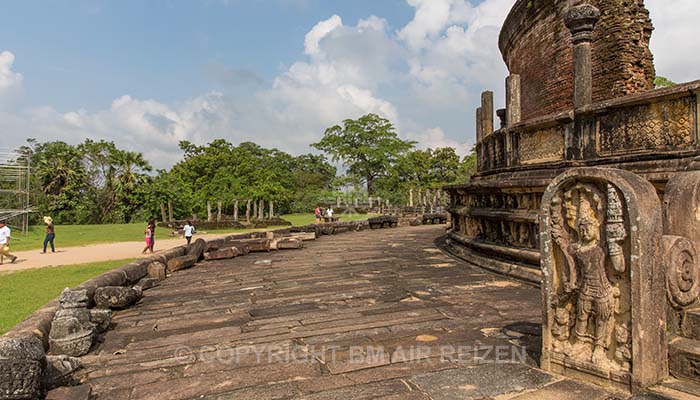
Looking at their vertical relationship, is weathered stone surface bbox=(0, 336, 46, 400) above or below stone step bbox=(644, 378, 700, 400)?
above

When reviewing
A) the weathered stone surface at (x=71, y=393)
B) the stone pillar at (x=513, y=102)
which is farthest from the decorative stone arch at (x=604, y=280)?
the stone pillar at (x=513, y=102)

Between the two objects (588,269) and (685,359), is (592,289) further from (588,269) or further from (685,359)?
(685,359)

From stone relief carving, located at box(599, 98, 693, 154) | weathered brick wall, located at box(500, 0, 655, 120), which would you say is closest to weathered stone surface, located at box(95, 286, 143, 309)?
stone relief carving, located at box(599, 98, 693, 154)

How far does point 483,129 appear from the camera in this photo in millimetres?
10242

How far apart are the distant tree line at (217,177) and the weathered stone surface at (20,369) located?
90.6 feet

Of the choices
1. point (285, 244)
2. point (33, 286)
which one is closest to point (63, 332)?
point (285, 244)

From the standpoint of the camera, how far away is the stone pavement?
2543mm

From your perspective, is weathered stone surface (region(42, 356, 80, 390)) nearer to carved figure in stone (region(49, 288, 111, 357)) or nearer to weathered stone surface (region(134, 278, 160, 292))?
carved figure in stone (region(49, 288, 111, 357))

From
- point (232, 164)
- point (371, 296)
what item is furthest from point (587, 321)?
point (232, 164)

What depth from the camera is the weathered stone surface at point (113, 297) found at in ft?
14.5

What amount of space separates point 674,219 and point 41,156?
174 ft

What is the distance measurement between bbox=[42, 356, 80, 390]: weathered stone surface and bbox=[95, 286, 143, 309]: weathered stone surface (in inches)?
65.7

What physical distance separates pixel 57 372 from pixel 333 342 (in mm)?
1849

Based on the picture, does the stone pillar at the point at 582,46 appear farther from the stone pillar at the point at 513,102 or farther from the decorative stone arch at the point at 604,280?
the decorative stone arch at the point at 604,280
